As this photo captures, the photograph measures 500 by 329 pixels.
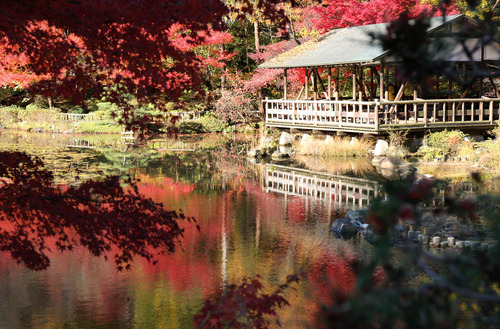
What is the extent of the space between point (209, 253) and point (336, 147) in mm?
13874

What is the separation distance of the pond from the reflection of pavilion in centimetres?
3

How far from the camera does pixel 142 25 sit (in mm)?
6043

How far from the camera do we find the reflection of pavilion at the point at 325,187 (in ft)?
53.5

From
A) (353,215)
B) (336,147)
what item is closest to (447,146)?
(336,147)

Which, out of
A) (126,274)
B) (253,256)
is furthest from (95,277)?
(253,256)

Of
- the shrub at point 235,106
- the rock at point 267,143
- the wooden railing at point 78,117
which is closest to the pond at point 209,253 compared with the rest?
the rock at point 267,143

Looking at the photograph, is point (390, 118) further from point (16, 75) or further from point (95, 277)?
point (16, 75)

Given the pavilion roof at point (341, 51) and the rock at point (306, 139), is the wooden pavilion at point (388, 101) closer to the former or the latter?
the pavilion roof at point (341, 51)

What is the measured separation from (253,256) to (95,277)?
2.85 metres

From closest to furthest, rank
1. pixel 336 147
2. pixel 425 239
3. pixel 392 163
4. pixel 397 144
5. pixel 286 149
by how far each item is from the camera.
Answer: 1. pixel 425 239
2. pixel 392 163
3. pixel 397 144
4. pixel 336 147
5. pixel 286 149

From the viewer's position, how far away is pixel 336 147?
80.0 ft

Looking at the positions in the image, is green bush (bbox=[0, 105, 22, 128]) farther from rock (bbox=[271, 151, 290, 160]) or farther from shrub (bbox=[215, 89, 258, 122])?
rock (bbox=[271, 151, 290, 160])

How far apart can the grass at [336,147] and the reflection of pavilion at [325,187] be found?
3.36 metres

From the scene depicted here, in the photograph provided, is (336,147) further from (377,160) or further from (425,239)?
(425,239)
